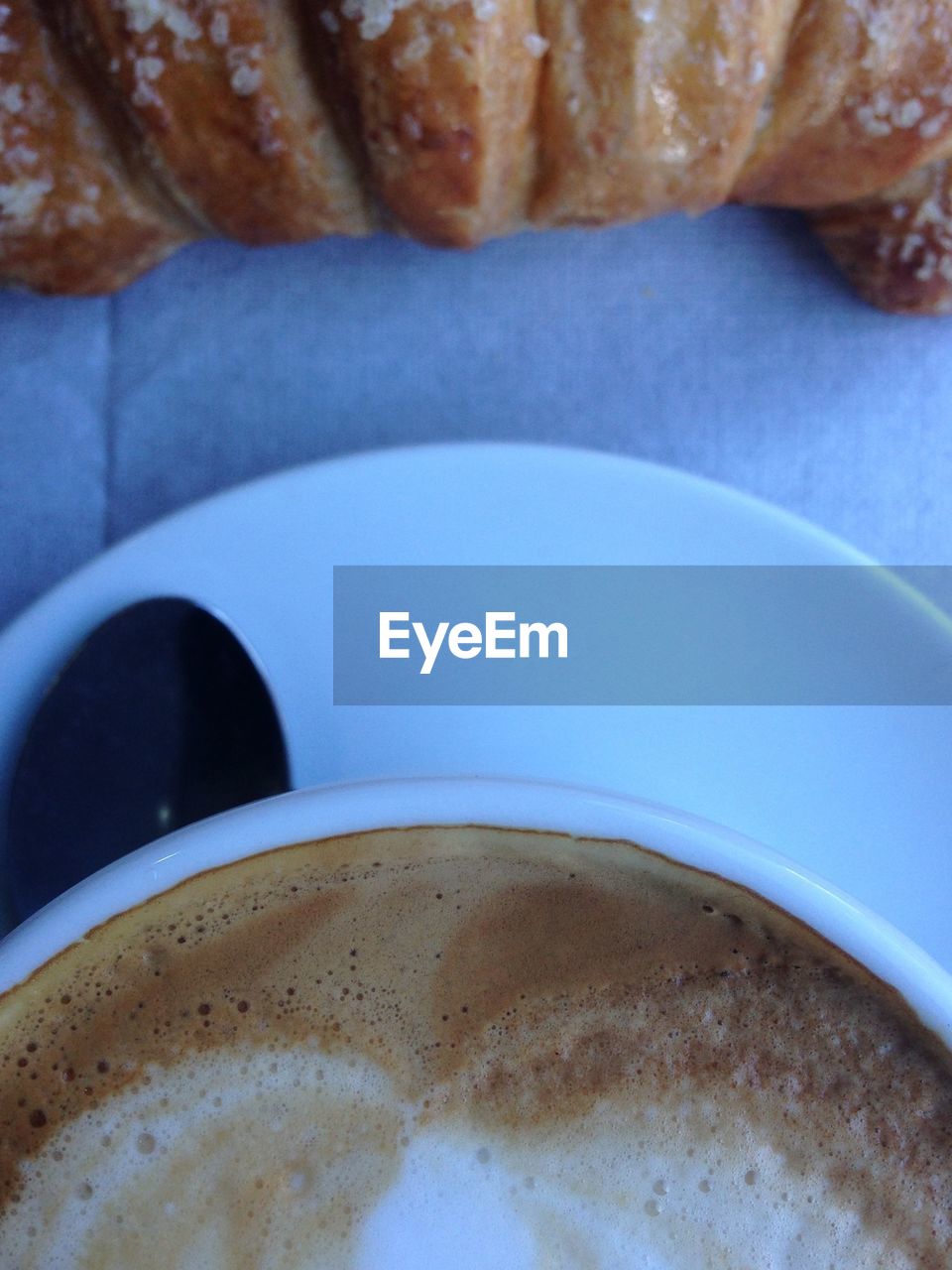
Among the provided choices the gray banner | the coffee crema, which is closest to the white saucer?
the gray banner

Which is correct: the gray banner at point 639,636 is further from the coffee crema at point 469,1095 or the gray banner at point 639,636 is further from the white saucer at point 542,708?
the coffee crema at point 469,1095

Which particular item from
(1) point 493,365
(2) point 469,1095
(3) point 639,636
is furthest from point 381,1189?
(1) point 493,365

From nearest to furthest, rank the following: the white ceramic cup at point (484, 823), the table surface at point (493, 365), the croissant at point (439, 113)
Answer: the white ceramic cup at point (484, 823)
the croissant at point (439, 113)
the table surface at point (493, 365)

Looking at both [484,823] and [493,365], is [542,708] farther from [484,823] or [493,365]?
[493,365]

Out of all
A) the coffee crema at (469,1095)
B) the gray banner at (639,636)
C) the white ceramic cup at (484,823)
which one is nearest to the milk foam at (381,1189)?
the coffee crema at (469,1095)

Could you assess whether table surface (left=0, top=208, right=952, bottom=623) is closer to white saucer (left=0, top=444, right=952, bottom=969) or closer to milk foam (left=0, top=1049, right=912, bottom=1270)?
white saucer (left=0, top=444, right=952, bottom=969)
